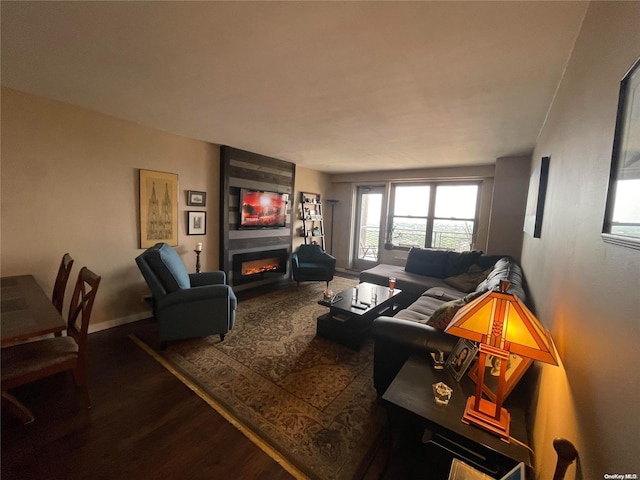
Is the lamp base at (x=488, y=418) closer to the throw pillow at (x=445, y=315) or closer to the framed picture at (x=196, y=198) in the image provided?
the throw pillow at (x=445, y=315)

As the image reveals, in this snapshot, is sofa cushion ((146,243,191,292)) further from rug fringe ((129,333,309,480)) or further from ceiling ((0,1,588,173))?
ceiling ((0,1,588,173))

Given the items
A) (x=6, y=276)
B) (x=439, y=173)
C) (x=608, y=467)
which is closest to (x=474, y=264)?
(x=439, y=173)

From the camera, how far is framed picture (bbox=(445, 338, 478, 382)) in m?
1.38

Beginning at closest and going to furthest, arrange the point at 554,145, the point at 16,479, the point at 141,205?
1. the point at 16,479
2. the point at 554,145
3. the point at 141,205

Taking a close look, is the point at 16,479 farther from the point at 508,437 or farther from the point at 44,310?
the point at 508,437

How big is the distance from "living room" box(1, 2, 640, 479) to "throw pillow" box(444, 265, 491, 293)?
0.70 m

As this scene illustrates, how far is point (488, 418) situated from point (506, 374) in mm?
329

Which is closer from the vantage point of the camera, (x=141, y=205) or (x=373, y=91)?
(x=373, y=91)

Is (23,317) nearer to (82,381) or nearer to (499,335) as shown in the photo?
(82,381)

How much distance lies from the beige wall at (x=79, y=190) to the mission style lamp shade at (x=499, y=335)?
3.53 meters

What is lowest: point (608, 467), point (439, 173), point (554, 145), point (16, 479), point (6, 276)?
point (16, 479)

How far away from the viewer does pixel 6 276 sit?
2.31 metres

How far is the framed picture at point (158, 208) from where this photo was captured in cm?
314

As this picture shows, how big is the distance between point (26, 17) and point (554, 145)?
131 inches
